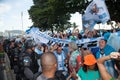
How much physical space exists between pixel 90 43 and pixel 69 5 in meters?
42.0

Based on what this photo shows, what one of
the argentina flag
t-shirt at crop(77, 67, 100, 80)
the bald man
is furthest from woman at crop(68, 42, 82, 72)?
the bald man

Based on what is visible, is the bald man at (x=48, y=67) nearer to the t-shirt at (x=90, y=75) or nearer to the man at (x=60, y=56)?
the t-shirt at (x=90, y=75)

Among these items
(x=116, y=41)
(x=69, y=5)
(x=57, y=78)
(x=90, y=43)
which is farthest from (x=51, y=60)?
(x=69, y=5)

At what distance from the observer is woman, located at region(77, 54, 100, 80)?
6.29 metres

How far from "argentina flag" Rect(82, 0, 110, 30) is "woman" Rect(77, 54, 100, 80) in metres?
4.06

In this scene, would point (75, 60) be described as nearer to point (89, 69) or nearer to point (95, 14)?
point (95, 14)

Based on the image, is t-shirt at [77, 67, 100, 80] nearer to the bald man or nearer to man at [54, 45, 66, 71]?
the bald man

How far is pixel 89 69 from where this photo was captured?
6484 millimetres

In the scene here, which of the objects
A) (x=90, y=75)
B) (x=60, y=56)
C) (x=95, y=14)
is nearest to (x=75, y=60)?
(x=95, y=14)

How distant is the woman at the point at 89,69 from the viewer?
20.6 feet

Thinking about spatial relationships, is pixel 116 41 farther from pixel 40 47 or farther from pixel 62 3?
pixel 62 3

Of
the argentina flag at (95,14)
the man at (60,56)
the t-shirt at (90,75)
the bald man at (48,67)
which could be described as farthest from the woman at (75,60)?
the bald man at (48,67)

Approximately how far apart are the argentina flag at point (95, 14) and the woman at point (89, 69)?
13.3ft

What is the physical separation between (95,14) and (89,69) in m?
5.08
